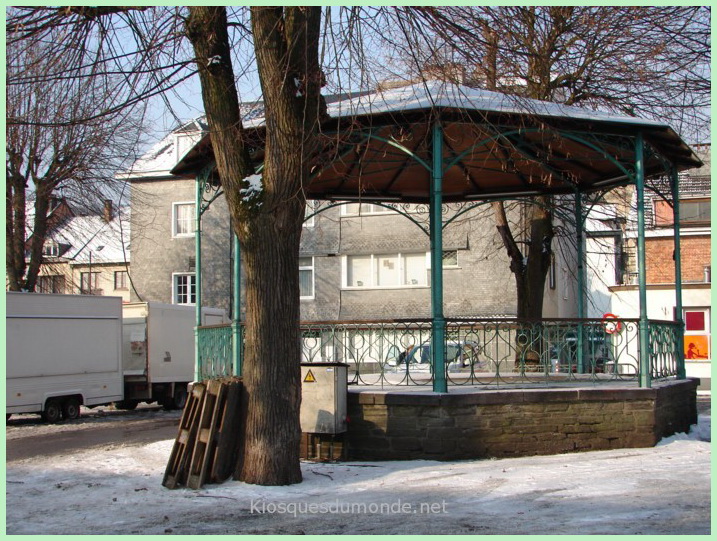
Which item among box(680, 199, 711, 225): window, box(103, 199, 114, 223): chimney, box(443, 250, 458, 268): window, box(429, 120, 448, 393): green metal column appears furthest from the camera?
box(680, 199, 711, 225): window

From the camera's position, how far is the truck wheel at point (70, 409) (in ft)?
70.0

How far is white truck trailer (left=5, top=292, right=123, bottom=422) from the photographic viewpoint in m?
19.9

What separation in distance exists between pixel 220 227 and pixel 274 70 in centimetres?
2707

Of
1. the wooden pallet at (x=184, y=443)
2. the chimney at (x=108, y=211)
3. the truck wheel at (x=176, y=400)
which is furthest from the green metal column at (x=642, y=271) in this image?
the chimney at (x=108, y=211)

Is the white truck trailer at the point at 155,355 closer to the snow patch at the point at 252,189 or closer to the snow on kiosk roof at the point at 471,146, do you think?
the snow on kiosk roof at the point at 471,146

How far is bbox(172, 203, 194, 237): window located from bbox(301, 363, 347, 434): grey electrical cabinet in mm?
26965

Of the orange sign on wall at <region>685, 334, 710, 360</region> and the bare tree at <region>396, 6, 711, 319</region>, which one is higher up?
the bare tree at <region>396, 6, 711, 319</region>

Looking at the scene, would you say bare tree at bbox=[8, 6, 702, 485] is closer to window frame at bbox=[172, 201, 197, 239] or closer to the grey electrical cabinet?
the grey electrical cabinet

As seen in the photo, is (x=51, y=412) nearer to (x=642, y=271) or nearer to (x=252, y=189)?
(x=252, y=189)

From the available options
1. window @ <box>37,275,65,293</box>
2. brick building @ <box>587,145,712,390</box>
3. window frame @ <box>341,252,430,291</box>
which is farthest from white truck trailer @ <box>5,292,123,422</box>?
brick building @ <box>587,145,712,390</box>

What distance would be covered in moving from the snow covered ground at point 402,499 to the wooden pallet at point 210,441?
0.22m

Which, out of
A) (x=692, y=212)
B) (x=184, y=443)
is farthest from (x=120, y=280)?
(x=184, y=443)

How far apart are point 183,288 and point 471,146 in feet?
90.3

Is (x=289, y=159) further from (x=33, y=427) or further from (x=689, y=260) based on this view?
(x=689, y=260)
